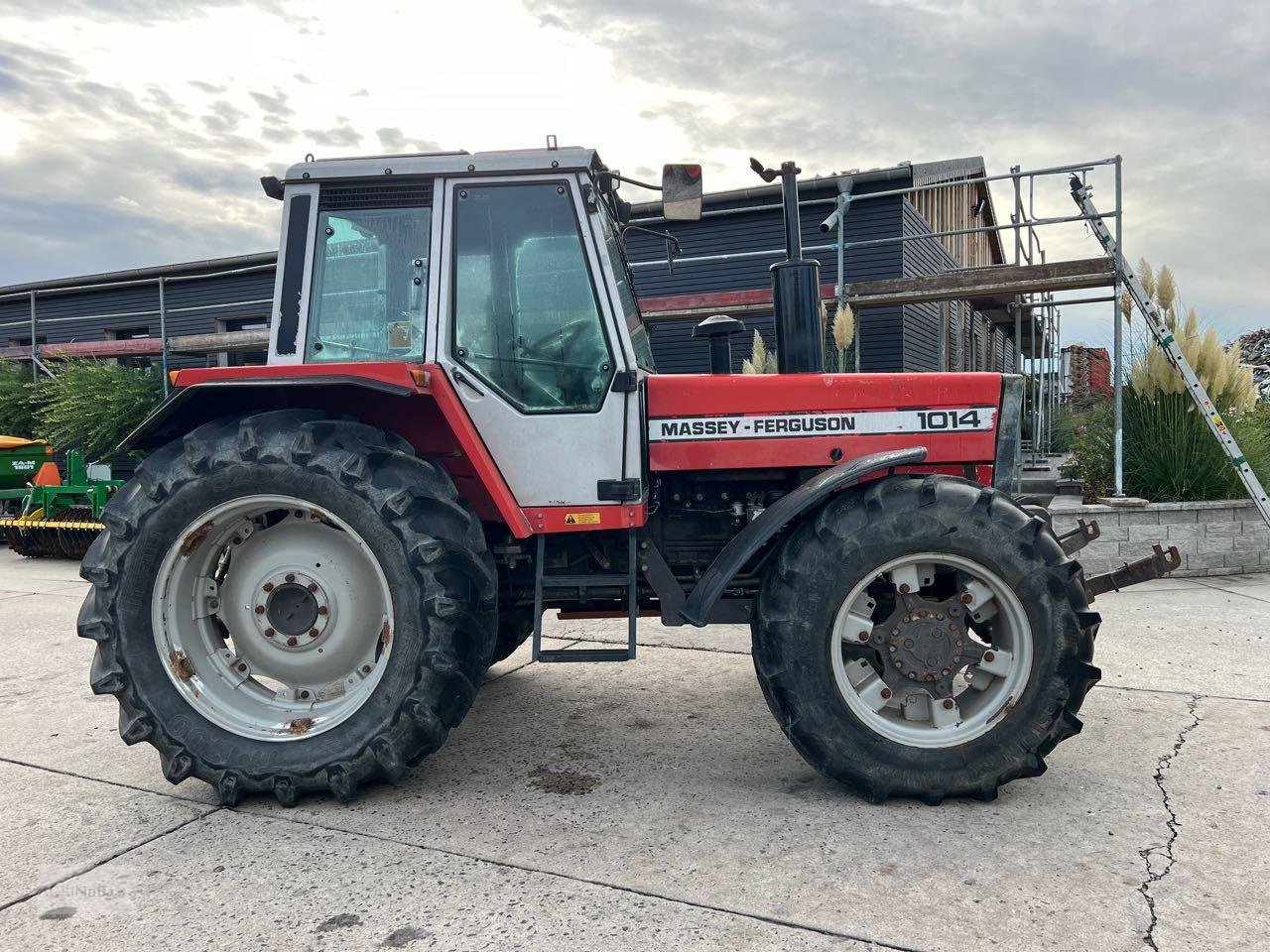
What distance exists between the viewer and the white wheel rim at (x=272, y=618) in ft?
10.8

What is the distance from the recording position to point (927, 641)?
316cm

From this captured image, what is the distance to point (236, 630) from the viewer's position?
3438 millimetres

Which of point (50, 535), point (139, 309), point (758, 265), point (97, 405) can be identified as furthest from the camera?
point (139, 309)

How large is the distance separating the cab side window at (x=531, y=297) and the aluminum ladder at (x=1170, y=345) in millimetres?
6829

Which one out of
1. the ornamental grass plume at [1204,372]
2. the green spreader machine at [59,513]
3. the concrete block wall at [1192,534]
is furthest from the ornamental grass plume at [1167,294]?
the green spreader machine at [59,513]

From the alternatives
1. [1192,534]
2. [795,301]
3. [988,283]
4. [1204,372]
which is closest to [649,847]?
[795,301]

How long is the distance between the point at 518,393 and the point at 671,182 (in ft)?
3.23

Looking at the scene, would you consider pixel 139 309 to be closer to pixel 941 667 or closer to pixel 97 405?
pixel 97 405

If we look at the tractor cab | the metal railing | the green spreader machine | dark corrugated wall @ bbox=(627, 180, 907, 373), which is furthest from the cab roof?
the metal railing

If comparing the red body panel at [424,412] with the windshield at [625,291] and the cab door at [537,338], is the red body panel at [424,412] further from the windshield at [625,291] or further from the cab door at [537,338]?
the windshield at [625,291]

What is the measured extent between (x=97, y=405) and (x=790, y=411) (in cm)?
1764

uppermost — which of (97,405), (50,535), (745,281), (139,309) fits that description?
(139,309)

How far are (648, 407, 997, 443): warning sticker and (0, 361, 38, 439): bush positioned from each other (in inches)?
815

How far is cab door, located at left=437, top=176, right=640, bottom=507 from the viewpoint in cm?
341
